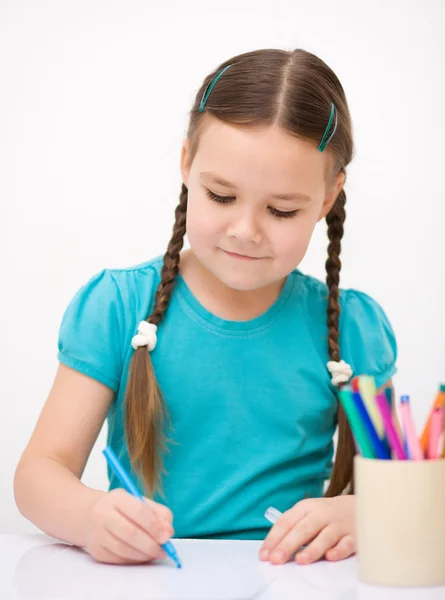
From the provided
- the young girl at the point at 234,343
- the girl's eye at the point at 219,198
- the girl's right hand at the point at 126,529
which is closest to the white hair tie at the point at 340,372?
the young girl at the point at 234,343

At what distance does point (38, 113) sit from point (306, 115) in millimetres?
754

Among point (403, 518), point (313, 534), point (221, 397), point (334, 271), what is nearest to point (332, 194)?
point (334, 271)

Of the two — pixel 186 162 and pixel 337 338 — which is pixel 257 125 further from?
pixel 337 338

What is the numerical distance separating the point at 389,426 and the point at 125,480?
219mm

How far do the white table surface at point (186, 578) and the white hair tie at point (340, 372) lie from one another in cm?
27

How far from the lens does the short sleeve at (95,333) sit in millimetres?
924

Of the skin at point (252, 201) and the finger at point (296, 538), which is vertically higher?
the skin at point (252, 201)

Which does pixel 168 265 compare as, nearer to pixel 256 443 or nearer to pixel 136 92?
pixel 256 443

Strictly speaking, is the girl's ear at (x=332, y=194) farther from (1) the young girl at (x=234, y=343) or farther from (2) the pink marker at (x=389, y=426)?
(2) the pink marker at (x=389, y=426)

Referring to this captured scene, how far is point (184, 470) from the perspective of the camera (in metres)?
0.97

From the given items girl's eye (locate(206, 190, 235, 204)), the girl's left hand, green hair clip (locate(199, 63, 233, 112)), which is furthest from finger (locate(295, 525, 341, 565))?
green hair clip (locate(199, 63, 233, 112))

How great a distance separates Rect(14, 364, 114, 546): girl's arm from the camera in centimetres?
77

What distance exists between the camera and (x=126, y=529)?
683 millimetres

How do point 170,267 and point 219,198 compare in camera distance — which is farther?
point 170,267
